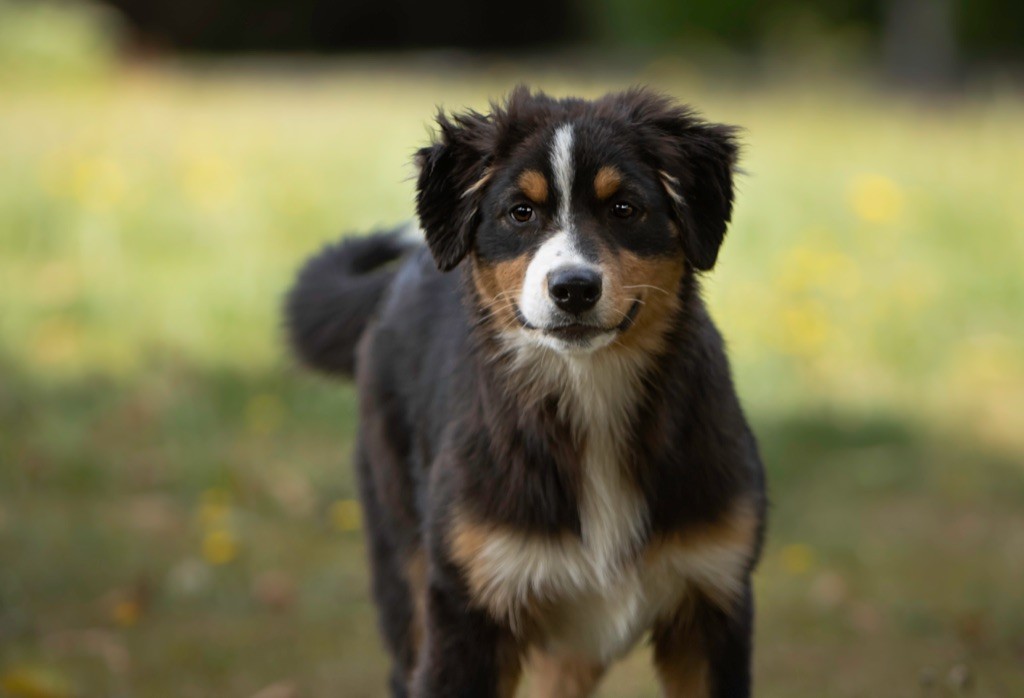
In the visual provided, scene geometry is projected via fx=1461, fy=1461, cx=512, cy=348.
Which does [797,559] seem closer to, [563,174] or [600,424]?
[600,424]

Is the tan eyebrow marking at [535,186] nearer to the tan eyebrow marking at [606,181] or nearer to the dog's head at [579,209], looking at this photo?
the dog's head at [579,209]

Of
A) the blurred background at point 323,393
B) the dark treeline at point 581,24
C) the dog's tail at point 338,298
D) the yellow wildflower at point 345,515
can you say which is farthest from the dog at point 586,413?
the dark treeline at point 581,24

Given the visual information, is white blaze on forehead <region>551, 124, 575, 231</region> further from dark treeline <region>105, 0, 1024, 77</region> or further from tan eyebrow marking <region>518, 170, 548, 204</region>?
dark treeline <region>105, 0, 1024, 77</region>

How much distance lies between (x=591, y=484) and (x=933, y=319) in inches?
201

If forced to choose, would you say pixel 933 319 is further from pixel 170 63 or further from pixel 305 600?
pixel 170 63

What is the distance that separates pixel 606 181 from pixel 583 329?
1.29 feet

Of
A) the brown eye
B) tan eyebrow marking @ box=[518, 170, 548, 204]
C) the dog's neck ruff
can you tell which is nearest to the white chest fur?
the dog's neck ruff

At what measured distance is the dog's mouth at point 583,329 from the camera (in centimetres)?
378

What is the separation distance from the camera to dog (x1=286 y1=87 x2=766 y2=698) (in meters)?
3.82

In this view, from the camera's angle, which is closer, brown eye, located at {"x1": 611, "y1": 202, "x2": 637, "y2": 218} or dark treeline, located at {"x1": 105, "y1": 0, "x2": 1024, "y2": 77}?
brown eye, located at {"x1": 611, "y1": 202, "x2": 637, "y2": 218}

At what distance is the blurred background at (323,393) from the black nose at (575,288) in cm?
94

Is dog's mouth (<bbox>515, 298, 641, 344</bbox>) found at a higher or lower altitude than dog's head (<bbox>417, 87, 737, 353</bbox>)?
lower

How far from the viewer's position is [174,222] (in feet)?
31.9

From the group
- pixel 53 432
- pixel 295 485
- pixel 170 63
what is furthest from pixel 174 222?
pixel 170 63
